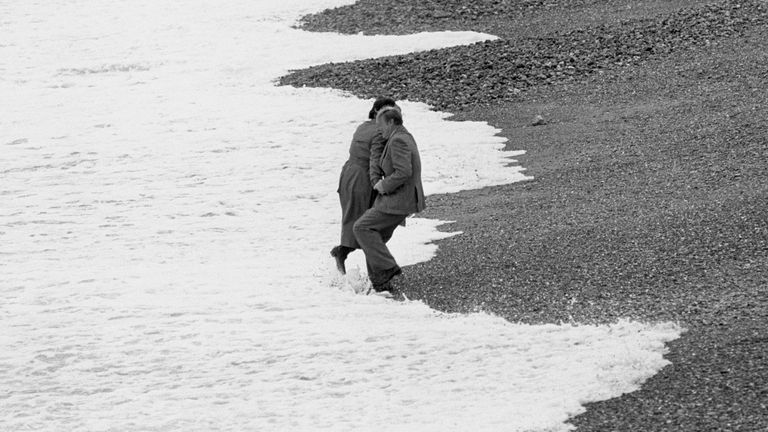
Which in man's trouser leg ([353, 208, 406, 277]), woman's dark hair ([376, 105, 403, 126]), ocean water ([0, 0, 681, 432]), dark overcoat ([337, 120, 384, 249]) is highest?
woman's dark hair ([376, 105, 403, 126])

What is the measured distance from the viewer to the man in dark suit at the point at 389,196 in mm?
11547

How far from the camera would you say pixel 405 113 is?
2405 cm

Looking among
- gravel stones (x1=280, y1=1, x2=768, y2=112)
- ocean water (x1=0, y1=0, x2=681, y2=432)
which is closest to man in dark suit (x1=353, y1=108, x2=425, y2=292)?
ocean water (x1=0, y1=0, x2=681, y2=432)

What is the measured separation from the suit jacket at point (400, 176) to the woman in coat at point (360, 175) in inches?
5.2

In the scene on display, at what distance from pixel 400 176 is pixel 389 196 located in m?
0.29

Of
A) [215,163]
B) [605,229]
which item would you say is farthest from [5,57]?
[605,229]

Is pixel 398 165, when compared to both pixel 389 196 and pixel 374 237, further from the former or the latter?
pixel 374 237

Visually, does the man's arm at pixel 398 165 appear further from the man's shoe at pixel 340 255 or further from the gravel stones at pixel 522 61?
the gravel stones at pixel 522 61

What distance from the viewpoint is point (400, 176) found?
453 inches

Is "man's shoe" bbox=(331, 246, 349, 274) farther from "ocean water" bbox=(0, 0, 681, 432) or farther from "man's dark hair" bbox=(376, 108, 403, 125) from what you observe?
"man's dark hair" bbox=(376, 108, 403, 125)

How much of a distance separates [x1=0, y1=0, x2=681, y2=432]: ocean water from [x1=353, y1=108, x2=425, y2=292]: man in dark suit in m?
0.44

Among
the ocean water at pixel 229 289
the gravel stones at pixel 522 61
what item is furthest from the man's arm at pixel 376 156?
the gravel stones at pixel 522 61

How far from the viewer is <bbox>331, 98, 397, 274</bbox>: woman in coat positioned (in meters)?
11.8

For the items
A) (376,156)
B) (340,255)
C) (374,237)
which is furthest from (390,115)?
(340,255)
